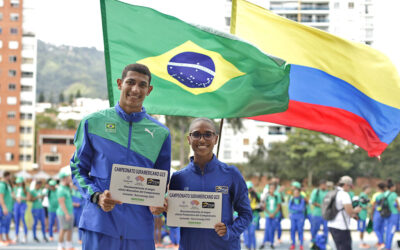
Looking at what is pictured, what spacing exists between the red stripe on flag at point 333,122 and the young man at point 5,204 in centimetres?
1207

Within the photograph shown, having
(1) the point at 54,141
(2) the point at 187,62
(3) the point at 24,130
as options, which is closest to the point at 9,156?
(3) the point at 24,130

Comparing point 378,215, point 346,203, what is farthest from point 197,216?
point 378,215

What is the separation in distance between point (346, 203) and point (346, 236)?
57 cm

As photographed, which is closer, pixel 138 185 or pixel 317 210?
pixel 138 185

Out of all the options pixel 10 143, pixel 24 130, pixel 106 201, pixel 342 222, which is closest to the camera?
pixel 106 201

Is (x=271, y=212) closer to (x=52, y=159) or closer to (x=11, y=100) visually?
(x=52, y=159)

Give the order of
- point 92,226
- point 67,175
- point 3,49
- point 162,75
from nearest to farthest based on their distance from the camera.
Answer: point 92,226
point 162,75
point 67,175
point 3,49

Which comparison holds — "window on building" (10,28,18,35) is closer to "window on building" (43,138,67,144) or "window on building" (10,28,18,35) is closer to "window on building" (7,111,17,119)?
"window on building" (7,111,17,119)

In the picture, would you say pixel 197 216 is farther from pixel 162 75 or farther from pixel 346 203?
pixel 346 203

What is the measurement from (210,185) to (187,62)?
1561 millimetres

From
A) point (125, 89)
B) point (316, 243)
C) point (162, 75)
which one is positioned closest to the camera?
point (125, 89)

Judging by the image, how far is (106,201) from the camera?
3.95m

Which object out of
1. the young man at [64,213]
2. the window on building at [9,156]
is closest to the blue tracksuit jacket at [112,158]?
the young man at [64,213]

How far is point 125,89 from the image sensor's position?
436 centimetres
